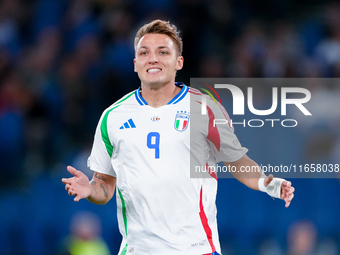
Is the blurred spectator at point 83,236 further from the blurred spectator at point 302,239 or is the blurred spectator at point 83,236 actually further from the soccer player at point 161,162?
the soccer player at point 161,162

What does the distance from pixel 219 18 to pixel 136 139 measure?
18.7 feet

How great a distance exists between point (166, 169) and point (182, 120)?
0.42 m

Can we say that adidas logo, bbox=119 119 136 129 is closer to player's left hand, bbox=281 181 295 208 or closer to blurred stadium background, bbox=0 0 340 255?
player's left hand, bbox=281 181 295 208

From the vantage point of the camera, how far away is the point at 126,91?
7859mm

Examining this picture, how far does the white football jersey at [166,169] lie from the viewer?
→ 3.63m

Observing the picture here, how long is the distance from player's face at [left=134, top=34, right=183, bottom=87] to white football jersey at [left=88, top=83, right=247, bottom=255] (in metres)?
0.21

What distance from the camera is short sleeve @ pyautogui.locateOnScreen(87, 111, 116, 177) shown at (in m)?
3.94

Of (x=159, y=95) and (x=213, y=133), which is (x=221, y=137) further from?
(x=159, y=95)

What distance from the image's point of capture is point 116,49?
8398mm

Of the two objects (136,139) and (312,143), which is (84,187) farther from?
(312,143)

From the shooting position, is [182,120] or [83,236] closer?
[182,120]

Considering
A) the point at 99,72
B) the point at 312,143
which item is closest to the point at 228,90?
the point at 312,143

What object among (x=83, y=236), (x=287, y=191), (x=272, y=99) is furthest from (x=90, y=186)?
(x=272, y=99)

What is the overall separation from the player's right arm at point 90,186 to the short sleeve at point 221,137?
913 mm
